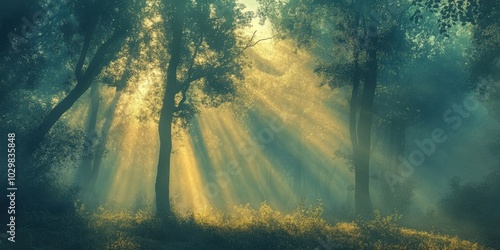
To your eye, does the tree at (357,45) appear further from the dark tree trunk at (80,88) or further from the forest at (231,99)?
the dark tree trunk at (80,88)

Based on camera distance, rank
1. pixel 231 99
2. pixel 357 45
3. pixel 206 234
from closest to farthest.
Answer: pixel 206 234 < pixel 357 45 < pixel 231 99

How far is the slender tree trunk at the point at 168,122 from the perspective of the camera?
21750mm

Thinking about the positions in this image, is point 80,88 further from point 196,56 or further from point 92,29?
point 196,56

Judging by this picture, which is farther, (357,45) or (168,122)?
(357,45)

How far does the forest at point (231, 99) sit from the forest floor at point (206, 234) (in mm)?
94

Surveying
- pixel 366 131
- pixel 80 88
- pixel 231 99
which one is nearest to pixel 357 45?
pixel 366 131

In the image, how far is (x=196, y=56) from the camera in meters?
24.9

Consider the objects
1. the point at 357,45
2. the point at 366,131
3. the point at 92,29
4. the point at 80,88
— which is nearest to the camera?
the point at 92,29

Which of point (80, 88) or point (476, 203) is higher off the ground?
point (80, 88)

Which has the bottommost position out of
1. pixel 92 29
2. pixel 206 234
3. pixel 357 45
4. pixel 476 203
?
pixel 206 234

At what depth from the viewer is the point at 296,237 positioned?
50.8 ft

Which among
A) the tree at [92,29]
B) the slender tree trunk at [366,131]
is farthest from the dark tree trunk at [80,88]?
the slender tree trunk at [366,131]

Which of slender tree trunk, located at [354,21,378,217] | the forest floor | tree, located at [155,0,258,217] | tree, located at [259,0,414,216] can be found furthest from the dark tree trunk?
slender tree trunk, located at [354,21,378,217]

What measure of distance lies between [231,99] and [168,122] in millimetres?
4986
